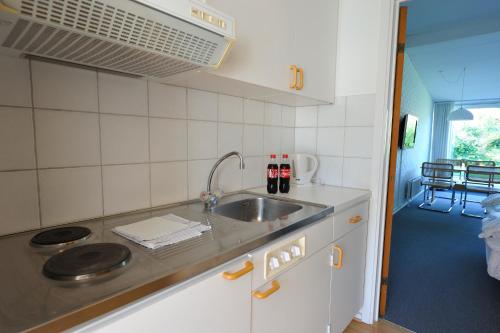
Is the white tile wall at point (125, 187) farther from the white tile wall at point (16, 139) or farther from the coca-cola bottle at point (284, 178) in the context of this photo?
the coca-cola bottle at point (284, 178)

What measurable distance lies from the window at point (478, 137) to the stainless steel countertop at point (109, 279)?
844 cm

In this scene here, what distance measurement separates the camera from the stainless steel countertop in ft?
1.55

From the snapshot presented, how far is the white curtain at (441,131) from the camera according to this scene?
23.8ft

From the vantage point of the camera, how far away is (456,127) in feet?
24.1

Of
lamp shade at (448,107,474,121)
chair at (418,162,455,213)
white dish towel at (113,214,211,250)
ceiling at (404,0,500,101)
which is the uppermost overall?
ceiling at (404,0,500,101)

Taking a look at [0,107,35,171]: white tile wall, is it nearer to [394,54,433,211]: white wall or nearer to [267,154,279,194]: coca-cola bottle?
[267,154,279,194]: coca-cola bottle

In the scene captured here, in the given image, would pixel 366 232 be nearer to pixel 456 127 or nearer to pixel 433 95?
pixel 433 95

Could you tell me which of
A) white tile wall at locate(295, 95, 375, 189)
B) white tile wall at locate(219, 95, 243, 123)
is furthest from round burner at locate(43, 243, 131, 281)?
white tile wall at locate(295, 95, 375, 189)

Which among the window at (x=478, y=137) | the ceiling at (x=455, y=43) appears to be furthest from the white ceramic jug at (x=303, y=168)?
the window at (x=478, y=137)

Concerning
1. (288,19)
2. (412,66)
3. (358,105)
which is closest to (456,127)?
(412,66)

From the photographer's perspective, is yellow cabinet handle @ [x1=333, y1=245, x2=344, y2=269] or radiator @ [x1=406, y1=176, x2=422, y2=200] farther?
radiator @ [x1=406, y1=176, x2=422, y2=200]

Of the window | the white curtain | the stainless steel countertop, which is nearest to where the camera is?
the stainless steel countertop

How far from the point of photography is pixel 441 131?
24.0 feet

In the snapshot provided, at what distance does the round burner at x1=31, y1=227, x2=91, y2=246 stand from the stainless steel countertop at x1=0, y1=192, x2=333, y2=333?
0.08ft
